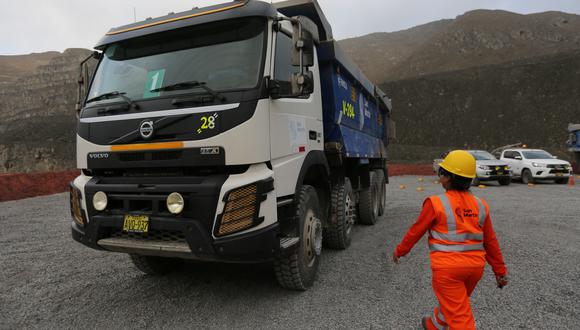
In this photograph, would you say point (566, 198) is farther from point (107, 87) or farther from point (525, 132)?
point (525, 132)

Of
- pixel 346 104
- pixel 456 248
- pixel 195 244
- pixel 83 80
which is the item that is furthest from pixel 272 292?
pixel 83 80

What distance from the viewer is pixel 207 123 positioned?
3.08 meters

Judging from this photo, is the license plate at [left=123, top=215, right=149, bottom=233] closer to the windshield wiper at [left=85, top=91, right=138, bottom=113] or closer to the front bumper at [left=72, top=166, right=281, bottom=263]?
the front bumper at [left=72, top=166, right=281, bottom=263]

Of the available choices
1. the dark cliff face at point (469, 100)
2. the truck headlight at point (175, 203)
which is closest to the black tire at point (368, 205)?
the truck headlight at point (175, 203)

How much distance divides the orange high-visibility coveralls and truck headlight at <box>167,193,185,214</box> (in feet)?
6.19

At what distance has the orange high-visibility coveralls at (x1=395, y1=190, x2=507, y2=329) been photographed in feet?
8.17

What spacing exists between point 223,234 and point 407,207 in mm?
7707

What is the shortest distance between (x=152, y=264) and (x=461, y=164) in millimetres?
3640

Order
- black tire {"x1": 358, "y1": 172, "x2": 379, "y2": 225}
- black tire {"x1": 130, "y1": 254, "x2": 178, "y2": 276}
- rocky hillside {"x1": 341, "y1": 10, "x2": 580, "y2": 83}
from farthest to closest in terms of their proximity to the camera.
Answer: rocky hillside {"x1": 341, "y1": 10, "x2": 580, "y2": 83} < black tire {"x1": 358, "y1": 172, "x2": 379, "y2": 225} < black tire {"x1": 130, "y1": 254, "x2": 178, "y2": 276}

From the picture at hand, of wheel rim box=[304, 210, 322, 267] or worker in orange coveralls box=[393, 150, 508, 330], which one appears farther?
wheel rim box=[304, 210, 322, 267]

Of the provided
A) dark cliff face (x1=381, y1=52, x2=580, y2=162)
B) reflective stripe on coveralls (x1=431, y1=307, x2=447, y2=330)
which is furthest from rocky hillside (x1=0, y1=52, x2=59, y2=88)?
reflective stripe on coveralls (x1=431, y1=307, x2=447, y2=330)

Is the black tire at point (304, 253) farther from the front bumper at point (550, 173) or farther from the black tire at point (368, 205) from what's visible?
the front bumper at point (550, 173)

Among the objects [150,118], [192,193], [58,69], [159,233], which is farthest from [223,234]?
[58,69]

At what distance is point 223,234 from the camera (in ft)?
9.76
